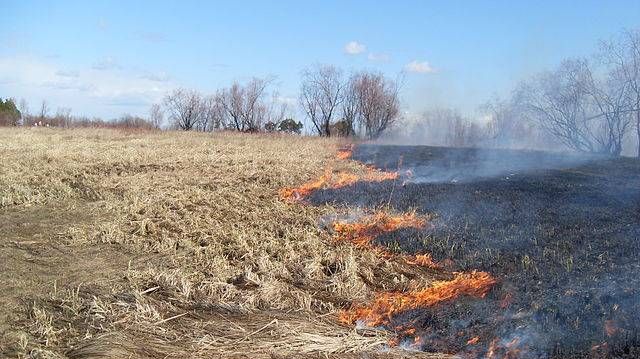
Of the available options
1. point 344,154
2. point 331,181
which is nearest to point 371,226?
point 331,181

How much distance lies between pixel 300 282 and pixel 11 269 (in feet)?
10.7

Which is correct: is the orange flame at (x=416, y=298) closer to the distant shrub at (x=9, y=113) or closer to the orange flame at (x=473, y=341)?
the orange flame at (x=473, y=341)

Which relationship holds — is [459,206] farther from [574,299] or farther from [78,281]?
[78,281]

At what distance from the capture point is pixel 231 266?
6938 mm

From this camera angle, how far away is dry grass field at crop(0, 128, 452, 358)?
4797mm

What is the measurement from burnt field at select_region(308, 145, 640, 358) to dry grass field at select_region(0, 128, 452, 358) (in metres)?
0.68

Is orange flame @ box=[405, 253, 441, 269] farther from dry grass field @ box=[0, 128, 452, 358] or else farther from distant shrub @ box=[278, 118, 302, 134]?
distant shrub @ box=[278, 118, 302, 134]

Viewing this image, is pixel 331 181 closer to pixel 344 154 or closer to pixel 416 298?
pixel 416 298

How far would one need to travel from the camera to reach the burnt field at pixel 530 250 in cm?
458

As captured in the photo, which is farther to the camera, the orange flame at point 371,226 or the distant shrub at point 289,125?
the distant shrub at point 289,125

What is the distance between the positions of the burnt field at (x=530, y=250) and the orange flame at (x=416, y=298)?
0.50 ft

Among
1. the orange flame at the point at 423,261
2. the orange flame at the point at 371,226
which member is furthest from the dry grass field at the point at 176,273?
the orange flame at the point at 371,226

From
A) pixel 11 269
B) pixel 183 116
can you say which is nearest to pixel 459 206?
pixel 11 269

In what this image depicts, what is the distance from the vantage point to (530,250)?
6797 mm
